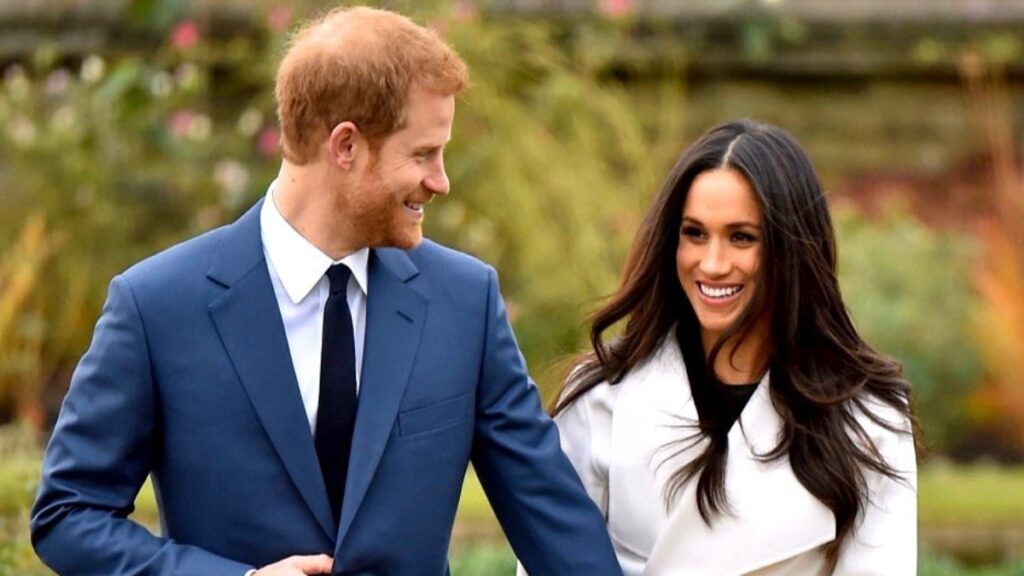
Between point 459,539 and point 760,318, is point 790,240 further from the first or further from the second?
point 459,539

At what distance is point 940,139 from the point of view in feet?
41.1

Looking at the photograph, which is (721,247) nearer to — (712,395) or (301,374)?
(712,395)

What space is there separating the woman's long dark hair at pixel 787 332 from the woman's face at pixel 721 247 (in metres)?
0.02

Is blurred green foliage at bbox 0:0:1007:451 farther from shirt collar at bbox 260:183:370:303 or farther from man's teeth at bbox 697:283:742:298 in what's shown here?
shirt collar at bbox 260:183:370:303

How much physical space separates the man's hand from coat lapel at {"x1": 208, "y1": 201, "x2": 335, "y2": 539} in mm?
64

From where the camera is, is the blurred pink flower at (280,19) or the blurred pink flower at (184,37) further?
the blurred pink flower at (184,37)

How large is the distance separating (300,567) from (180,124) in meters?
6.49

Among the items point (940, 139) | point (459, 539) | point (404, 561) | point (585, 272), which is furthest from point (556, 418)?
point (940, 139)

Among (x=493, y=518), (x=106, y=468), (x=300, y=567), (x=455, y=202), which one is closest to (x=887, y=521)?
(x=300, y=567)

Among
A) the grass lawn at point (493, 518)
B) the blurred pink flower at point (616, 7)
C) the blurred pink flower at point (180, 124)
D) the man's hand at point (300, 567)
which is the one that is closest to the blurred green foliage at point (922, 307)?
the grass lawn at point (493, 518)

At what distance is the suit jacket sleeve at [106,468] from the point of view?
4.00 m

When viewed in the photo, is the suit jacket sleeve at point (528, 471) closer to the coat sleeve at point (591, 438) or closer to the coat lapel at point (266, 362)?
the coat sleeve at point (591, 438)

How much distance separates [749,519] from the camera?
4.39 meters

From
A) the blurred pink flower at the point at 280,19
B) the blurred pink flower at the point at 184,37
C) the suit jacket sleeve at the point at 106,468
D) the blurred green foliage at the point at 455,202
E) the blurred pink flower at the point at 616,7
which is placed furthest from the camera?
the blurred pink flower at the point at 616,7
